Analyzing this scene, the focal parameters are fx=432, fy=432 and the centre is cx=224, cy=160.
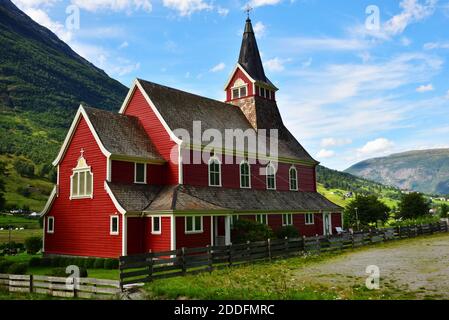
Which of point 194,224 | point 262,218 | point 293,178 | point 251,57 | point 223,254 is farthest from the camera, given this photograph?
point 251,57

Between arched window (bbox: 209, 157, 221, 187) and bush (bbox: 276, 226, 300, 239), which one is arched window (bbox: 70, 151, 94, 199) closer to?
arched window (bbox: 209, 157, 221, 187)

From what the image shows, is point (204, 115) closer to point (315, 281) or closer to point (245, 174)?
point (245, 174)

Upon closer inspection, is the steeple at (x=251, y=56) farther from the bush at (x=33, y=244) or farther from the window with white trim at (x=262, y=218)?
the bush at (x=33, y=244)

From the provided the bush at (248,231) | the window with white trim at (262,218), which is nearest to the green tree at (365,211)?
the window with white trim at (262,218)

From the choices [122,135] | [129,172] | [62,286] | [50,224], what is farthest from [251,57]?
[62,286]

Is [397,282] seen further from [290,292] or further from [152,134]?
[152,134]

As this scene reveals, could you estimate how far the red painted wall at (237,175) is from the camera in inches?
1212

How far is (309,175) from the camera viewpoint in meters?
43.6

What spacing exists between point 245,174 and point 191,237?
996 centimetres

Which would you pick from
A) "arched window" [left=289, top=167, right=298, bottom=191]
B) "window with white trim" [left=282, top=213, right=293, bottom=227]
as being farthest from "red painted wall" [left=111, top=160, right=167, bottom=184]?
"arched window" [left=289, top=167, right=298, bottom=191]

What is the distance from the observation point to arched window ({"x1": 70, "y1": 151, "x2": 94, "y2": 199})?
1149 inches

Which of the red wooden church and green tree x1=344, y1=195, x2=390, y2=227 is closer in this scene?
the red wooden church

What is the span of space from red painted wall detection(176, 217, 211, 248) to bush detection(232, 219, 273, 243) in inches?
91.7

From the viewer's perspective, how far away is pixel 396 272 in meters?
18.9
